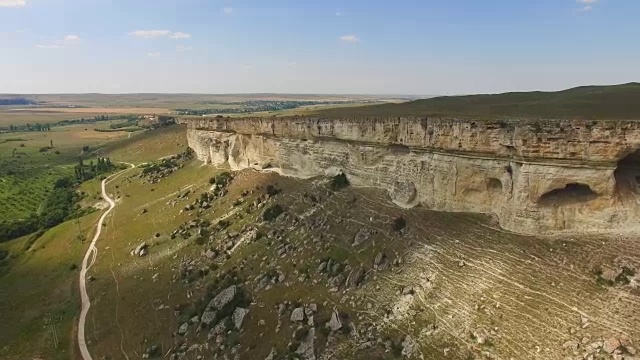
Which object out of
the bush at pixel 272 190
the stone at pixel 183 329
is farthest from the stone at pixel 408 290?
the bush at pixel 272 190

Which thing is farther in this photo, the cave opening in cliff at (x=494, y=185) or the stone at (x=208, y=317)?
the stone at (x=208, y=317)

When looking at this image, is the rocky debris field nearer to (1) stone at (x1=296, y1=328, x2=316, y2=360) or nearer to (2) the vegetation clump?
(1) stone at (x1=296, y1=328, x2=316, y2=360)

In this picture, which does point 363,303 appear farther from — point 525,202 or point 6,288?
point 6,288

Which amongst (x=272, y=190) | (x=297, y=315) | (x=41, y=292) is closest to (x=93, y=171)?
(x=41, y=292)

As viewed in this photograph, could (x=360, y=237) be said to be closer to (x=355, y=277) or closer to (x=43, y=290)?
(x=355, y=277)

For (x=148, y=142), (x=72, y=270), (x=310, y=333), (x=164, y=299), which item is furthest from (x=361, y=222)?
(x=148, y=142)

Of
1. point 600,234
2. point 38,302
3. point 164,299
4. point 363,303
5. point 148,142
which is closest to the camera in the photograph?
point 600,234

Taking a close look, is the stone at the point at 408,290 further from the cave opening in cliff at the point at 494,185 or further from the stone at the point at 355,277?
the cave opening in cliff at the point at 494,185
